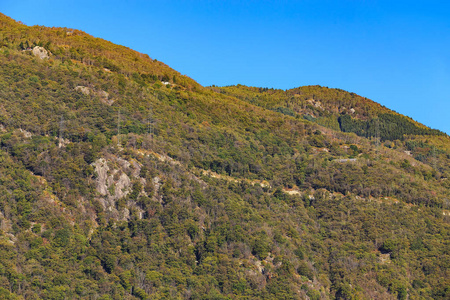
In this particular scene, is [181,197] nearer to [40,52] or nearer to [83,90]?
[83,90]

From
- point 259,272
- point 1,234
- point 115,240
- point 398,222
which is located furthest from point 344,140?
point 1,234

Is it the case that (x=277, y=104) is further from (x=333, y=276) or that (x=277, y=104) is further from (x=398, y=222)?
(x=333, y=276)

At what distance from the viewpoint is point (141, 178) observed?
7638cm

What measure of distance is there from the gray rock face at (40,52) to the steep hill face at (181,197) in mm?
480

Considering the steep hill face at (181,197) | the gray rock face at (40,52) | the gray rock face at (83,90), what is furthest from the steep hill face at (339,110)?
the gray rock face at (83,90)

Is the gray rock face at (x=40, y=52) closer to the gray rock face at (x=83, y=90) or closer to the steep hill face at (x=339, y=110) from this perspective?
the gray rock face at (x=83, y=90)

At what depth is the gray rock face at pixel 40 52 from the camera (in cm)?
9781

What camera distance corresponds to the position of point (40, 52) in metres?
98.7

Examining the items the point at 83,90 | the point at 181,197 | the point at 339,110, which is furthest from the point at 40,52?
the point at 339,110

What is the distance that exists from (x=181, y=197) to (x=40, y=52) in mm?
38315

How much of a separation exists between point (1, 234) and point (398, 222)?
54.8 m

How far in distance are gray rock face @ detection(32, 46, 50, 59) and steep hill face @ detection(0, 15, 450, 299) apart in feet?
1.57

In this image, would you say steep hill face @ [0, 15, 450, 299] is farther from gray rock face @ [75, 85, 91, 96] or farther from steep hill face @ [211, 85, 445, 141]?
steep hill face @ [211, 85, 445, 141]

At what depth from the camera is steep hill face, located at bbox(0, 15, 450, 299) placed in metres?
65.9
